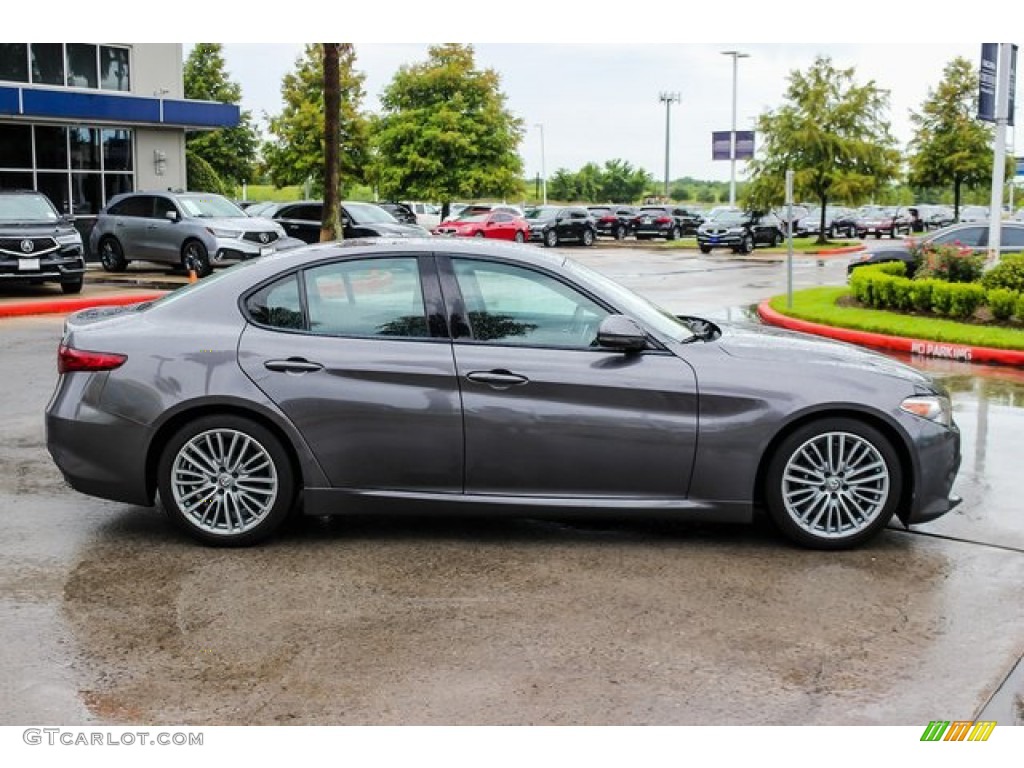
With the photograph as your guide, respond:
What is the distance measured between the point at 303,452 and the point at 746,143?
2078 inches

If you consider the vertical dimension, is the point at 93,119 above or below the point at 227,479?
above

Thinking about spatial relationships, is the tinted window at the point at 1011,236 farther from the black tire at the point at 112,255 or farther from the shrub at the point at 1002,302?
the black tire at the point at 112,255

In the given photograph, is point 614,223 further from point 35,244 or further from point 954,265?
point 954,265

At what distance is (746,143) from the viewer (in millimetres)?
56281

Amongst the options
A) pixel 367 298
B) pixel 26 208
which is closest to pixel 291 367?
pixel 367 298

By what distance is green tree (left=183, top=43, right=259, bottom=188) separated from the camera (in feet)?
199

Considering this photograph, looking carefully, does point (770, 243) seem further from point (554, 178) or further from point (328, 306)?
point (554, 178)

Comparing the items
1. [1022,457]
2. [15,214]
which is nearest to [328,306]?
[1022,457]

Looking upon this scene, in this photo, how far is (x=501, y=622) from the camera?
5.21m

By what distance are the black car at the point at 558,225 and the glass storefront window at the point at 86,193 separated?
18.0 metres

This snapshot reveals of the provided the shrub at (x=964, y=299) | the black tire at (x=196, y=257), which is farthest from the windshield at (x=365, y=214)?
the shrub at (x=964, y=299)

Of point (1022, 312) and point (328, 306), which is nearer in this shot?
point (328, 306)

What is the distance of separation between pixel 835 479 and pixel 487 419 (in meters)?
1.78

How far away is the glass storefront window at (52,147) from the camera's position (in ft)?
93.4
